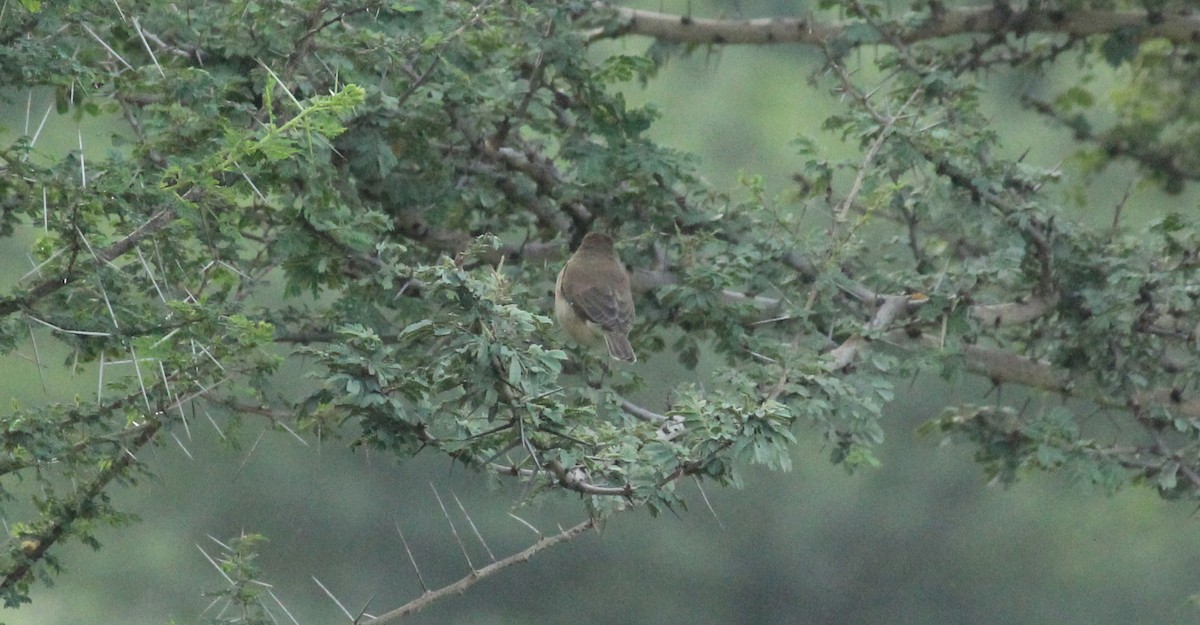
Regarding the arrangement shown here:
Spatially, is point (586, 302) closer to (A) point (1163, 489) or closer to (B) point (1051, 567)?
(A) point (1163, 489)

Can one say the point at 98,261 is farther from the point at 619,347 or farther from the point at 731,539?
the point at 731,539

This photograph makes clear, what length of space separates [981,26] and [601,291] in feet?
7.77

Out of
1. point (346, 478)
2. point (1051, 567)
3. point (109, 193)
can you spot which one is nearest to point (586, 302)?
point (109, 193)

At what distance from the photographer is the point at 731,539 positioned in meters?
19.3

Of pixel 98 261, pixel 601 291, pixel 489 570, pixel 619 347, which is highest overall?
pixel 98 261

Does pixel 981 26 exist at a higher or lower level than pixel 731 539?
higher

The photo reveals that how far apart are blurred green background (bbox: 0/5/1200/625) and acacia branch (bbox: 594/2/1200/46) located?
9956 millimetres

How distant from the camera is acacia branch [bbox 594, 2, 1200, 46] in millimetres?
7289

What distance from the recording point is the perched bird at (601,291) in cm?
614

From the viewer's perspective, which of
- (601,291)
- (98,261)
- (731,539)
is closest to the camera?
(98,261)

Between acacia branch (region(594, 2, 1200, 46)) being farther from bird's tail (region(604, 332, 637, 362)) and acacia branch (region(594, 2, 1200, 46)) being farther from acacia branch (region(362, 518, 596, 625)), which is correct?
acacia branch (region(362, 518, 596, 625))

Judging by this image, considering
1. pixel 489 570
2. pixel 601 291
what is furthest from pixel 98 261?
pixel 601 291

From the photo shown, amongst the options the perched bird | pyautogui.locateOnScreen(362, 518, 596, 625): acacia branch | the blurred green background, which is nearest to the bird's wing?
the perched bird

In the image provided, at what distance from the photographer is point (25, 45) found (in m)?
4.12
